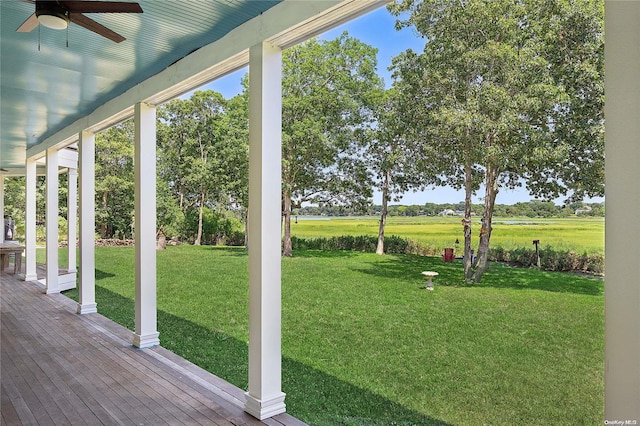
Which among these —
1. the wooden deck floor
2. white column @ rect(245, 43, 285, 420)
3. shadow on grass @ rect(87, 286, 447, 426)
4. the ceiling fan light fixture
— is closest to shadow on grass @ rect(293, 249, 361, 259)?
shadow on grass @ rect(87, 286, 447, 426)

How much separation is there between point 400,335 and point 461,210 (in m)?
3.02

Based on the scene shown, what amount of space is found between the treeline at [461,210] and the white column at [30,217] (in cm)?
608

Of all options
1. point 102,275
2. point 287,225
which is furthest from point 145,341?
point 102,275

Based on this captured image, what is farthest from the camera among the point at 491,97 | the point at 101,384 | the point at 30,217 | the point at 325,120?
the point at 325,120

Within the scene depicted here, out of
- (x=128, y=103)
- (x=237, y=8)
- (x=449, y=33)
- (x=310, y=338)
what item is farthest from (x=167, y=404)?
(x=449, y=33)

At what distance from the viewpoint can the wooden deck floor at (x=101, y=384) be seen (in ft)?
8.00

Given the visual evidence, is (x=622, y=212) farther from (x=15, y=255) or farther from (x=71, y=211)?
(x=15, y=255)

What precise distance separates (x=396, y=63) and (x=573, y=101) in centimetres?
395

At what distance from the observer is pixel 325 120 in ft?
37.4

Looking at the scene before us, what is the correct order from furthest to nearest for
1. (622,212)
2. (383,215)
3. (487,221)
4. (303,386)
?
(383,215) < (487,221) < (303,386) < (622,212)

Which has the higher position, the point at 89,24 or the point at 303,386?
the point at 89,24

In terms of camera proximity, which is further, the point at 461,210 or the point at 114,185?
the point at 114,185

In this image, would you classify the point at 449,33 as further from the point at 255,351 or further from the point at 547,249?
the point at 255,351

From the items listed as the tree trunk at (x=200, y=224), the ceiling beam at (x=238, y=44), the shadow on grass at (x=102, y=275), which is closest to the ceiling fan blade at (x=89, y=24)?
the ceiling beam at (x=238, y=44)
